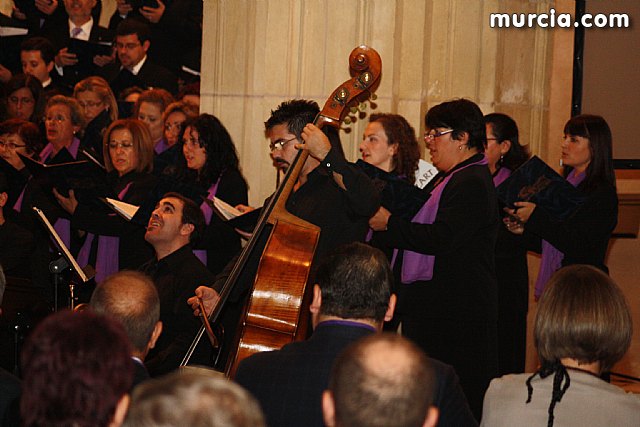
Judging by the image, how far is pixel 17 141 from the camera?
723 cm

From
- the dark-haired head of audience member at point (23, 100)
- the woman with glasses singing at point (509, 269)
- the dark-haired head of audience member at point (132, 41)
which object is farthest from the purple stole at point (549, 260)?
the dark-haired head of audience member at point (132, 41)

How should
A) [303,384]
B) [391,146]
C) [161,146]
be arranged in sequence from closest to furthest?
[303,384], [391,146], [161,146]

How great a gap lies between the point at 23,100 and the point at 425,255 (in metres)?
4.73

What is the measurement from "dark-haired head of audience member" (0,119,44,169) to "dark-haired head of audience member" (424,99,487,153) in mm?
3479

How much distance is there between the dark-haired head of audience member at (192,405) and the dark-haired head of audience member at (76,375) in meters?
0.18

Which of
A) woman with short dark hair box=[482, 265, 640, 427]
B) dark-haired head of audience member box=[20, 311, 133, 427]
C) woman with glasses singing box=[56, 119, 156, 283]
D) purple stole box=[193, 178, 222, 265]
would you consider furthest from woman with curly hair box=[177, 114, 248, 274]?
dark-haired head of audience member box=[20, 311, 133, 427]

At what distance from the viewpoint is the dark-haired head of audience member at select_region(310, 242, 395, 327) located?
3.02 meters

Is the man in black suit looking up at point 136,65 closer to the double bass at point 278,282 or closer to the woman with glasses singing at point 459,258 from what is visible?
the woman with glasses singing at point 459,258

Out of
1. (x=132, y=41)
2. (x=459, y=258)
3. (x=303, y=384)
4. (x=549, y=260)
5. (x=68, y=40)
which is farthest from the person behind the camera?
(x=68, y=40)

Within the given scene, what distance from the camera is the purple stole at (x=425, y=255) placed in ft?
15.6

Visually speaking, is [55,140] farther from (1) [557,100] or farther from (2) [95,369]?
(2) [95,369]

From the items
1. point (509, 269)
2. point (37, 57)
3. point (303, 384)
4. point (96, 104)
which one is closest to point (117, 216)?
point (96, 104)

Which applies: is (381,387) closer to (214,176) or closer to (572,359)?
(572,359)

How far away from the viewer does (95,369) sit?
1965mm
